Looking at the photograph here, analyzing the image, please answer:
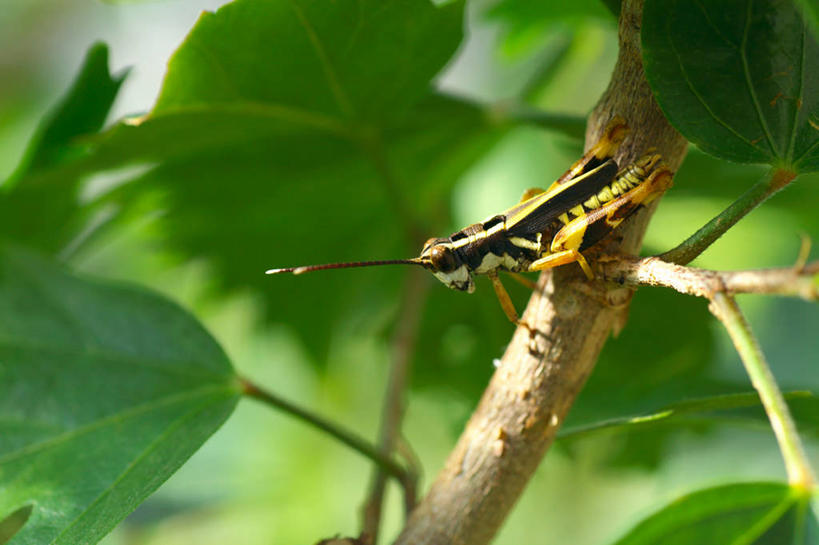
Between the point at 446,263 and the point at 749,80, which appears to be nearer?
the point at 749,80

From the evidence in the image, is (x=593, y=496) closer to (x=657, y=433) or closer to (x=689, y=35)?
(x=657, y=433)

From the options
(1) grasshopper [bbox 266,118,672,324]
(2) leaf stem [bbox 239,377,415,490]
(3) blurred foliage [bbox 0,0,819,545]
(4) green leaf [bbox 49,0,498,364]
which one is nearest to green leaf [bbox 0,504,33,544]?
(3) blurred foliage [bbox 0,0,819,545]

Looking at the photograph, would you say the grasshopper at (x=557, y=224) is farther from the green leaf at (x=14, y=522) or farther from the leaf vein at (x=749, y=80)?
the green leaf at (x=14, y=522)

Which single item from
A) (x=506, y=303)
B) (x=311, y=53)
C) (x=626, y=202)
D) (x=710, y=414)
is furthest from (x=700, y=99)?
(x=311, y=53)

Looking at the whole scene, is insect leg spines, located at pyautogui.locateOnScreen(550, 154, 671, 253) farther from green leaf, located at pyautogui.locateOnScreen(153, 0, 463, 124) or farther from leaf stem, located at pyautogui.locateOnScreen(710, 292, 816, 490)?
green leaf, located at pyautogui.locateOnScreen(153, 0, 463, 124)

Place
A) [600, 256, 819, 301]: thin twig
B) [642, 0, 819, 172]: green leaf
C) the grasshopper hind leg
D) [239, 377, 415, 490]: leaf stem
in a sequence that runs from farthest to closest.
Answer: [239, 377, 415, 490]: leaf stem < the grasshopper hind leg < [642, 0, 819, 172]: green leaf < [600, 256, 819, 301]: thin twig

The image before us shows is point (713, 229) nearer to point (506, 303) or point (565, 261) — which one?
point (565, 261)

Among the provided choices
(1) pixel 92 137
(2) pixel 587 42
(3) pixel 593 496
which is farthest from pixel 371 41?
(3) pixel 593 496
